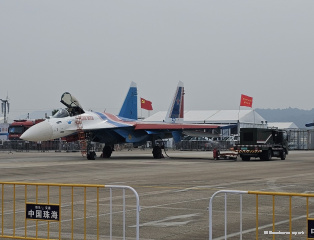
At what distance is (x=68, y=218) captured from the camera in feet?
45.4

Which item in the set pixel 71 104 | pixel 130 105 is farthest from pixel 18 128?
pixel 71 104

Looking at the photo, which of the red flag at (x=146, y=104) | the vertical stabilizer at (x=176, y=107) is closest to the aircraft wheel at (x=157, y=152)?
the vertical stabilizer at (x=176, y=107)

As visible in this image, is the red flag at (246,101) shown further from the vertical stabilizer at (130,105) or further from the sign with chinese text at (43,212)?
the sign with chinese text at (43,212)

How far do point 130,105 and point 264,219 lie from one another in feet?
121

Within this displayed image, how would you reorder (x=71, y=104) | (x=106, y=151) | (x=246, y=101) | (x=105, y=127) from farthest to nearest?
(x=246, y=101)
(x=106, y=151)
(x=105, y=127)
(x=71, y=104)

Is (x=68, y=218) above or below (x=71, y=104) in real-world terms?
below

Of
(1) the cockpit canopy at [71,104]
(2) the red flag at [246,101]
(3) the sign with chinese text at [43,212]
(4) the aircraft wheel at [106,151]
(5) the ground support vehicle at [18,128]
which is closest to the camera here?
(3) the sign with chinese text at [43,212]

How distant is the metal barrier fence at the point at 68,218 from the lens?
438 inches

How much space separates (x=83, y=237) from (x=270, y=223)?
13.0 feet

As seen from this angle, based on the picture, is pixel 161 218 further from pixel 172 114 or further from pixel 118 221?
pixel 172 114

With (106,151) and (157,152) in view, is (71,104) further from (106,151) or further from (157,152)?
(157,152)

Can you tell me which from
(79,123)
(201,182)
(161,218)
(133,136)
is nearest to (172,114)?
(133,136)

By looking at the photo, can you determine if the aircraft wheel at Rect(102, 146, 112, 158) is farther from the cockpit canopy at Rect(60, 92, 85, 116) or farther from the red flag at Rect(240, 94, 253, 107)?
the red flag at Rect(240, 94, 253, 107)

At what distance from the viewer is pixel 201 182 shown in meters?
23.5
